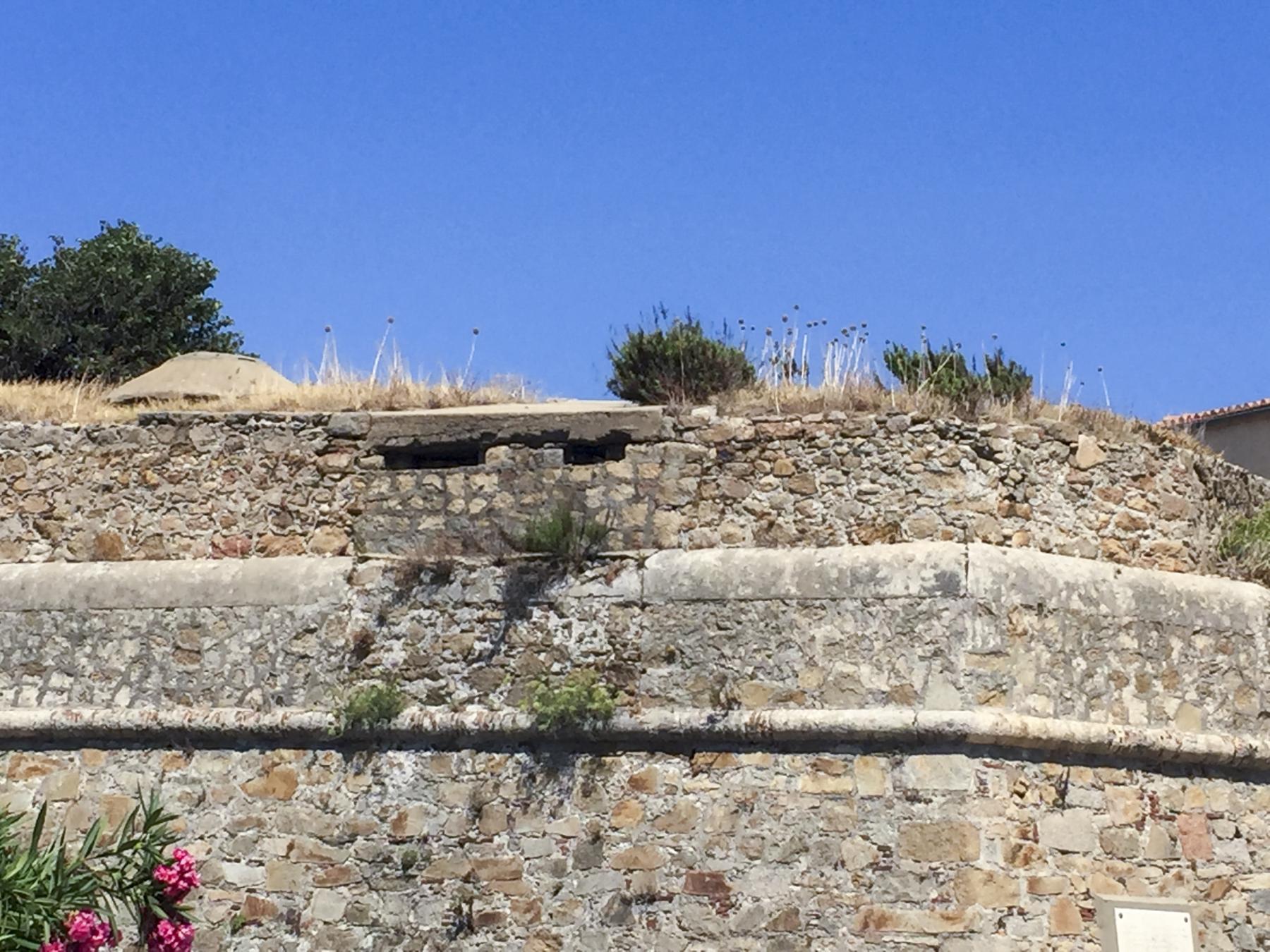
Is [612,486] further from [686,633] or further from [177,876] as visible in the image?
[177,876]

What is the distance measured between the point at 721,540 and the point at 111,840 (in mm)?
4130

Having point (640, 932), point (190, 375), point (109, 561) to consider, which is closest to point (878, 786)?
point (640, 932)

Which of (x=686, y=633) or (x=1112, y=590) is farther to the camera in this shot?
(x=1112, y=590)

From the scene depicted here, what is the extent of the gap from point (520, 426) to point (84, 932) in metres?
4.01

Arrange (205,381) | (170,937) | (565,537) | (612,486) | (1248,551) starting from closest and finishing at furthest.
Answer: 1. (170,937)
2. (565,537)
3. (612,486)
4. (1248,551)
5. (205,381)

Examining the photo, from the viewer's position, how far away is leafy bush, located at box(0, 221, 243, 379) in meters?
20.5

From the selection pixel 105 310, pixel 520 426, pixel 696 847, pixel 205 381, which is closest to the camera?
pixel 696 847

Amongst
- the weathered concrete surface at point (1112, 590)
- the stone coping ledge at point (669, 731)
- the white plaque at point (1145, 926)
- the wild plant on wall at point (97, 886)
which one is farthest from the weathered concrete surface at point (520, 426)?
the white plaque at point (1145, 926)

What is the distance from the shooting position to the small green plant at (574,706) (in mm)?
10016

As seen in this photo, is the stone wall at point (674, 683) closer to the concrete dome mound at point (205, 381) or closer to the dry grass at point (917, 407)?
the dry grass at point (917, 407)

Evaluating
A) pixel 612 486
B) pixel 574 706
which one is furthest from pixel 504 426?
pixel 574 706

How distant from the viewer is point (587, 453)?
1093 centimetres

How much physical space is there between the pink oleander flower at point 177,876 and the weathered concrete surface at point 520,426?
2.90 metres

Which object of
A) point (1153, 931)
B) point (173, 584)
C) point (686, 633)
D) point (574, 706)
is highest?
point (173, 584)
